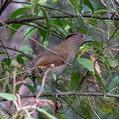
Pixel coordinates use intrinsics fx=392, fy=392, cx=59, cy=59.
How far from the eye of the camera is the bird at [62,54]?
6.56 feet

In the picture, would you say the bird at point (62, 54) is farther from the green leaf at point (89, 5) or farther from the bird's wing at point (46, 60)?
the green leaf at point (89, 5)

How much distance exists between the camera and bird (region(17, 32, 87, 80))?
200cm

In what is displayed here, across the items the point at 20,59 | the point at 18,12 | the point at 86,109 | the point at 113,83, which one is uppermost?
the point at 18,12

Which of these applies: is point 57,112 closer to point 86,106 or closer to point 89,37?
point 86,106

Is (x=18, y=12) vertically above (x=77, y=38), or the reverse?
(x=18, y=12)

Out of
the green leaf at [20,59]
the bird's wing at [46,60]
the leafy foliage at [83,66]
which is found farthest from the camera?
the green leaf at [20,59]

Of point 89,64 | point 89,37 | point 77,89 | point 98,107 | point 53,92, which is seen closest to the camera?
point 89,64

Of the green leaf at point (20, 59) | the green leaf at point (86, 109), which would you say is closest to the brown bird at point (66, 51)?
the green leaf at point (20, 59)

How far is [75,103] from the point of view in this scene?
6.73 ft

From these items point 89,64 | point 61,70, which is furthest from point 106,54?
point 61,70

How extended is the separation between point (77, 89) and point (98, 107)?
31 centimetres

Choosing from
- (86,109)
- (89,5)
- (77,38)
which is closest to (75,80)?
(86,109)

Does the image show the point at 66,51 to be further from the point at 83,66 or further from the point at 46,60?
the point at 83,66

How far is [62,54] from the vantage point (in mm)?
2303
